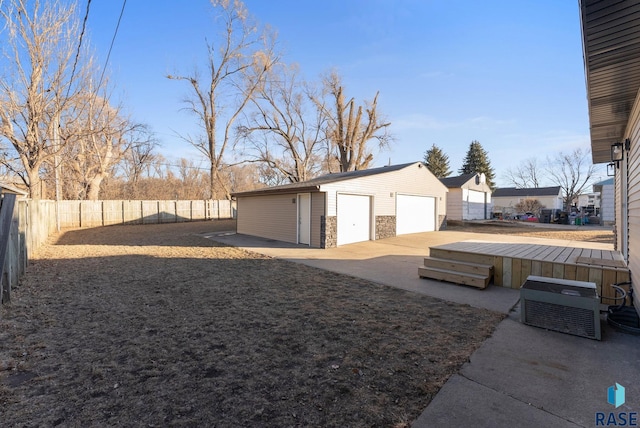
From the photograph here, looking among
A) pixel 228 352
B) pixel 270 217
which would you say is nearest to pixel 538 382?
pixel 228 352

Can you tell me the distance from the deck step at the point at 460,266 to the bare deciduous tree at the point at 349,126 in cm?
2136

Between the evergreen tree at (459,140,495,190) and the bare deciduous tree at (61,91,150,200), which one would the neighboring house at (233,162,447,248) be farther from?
the evergreen tree at (459,140,495,190)

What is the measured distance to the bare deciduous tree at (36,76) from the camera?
10.7m

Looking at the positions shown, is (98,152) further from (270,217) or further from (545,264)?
(545,264)

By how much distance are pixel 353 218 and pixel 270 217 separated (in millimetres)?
3618

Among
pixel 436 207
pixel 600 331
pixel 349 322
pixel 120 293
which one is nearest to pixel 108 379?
pixel 349 322

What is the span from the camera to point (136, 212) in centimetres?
1966

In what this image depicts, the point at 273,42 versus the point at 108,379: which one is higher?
the point at 273,42

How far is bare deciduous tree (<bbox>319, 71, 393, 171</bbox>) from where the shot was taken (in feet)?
86.1

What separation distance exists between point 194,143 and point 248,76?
7312 mm

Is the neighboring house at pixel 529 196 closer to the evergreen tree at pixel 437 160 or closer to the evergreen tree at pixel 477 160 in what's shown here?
the evergreen tree at pixel 477 160

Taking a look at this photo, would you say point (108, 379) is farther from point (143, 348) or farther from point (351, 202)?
point (351, 202)

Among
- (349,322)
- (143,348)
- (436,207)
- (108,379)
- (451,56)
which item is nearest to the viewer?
(108,379)

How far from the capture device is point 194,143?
→ 25453 mm
